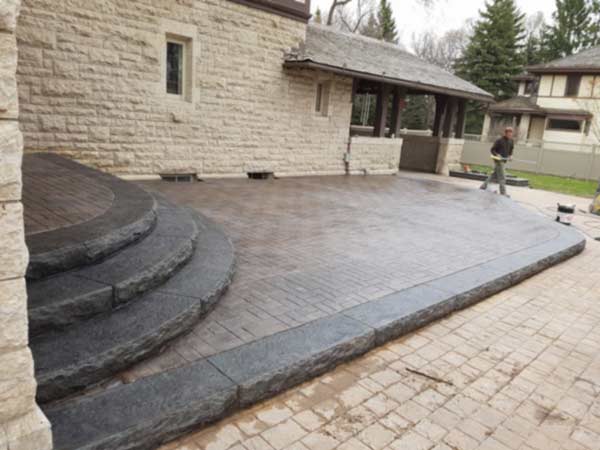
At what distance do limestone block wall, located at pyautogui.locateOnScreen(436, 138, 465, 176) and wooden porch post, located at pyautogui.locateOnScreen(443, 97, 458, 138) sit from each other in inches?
13.2

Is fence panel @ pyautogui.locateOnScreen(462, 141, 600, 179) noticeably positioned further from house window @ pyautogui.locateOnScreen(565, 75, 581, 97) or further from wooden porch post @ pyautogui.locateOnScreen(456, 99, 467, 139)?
house window @ pyautogui.locateOnScreen(565, 75, 581, 97)

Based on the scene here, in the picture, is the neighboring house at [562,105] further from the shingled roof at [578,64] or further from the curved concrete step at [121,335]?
the curved concrete step at [121,335]

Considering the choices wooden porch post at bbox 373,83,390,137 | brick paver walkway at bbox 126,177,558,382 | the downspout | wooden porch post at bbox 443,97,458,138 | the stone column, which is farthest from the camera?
wooden porch post at bbox 443,97,458,138

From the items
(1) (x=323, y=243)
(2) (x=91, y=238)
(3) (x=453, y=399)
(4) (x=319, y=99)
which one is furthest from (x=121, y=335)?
(4) (x=319, y=99)

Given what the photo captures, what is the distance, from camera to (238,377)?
266 centimetres

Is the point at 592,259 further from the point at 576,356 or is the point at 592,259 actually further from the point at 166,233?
the point at 166,233

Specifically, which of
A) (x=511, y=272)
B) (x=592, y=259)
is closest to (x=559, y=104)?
(x=592, y=259)

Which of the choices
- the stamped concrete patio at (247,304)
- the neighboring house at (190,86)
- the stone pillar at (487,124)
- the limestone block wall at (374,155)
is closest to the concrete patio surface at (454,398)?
the stamped concrete patio at (247,304)

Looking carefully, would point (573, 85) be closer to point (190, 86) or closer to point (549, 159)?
point (549, 159)

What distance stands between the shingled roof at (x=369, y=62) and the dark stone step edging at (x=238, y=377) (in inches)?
332

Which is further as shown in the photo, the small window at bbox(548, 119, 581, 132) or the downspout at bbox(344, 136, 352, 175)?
the small window at bbox(548, 119, 581, 132)

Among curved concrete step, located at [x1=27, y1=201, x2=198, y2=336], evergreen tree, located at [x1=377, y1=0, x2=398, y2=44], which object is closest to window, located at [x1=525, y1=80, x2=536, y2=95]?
evergreen tree, located at [x1=377, y1=0, x2=398, y2=44]

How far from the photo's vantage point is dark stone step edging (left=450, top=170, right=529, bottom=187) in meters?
16.7

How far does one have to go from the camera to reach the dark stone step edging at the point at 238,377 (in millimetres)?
2182
